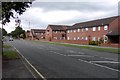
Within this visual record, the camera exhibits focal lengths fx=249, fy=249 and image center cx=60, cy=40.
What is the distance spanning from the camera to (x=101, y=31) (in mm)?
65375

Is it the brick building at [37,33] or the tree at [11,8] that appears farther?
the brick building at [37,33]

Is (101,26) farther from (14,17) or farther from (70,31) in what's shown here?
(14,17)

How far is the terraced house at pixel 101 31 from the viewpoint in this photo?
57.4 m

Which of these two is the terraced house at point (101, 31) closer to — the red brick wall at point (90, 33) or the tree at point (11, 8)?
the red brick wall at point (90, 33)

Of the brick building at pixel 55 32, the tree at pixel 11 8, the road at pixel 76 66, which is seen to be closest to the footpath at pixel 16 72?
the road at pixel 76 66

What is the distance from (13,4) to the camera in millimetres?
17328

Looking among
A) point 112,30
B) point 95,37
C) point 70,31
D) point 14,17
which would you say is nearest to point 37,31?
point 70,31

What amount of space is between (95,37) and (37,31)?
247ft

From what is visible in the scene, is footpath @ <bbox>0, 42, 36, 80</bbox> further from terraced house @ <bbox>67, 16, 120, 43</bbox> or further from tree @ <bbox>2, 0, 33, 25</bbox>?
terraced house @ <bbox>67, 16, 120, 43</bbox>

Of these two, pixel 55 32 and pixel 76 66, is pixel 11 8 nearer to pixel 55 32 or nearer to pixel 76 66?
pixel 76 66

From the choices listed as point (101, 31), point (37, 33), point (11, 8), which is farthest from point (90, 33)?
point (37, 33)

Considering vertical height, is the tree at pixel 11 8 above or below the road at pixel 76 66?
above

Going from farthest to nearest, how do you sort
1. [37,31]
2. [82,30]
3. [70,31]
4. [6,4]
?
[37,31], [70,31], [82,30], [6,4]

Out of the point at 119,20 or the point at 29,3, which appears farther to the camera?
the point at 119,20
